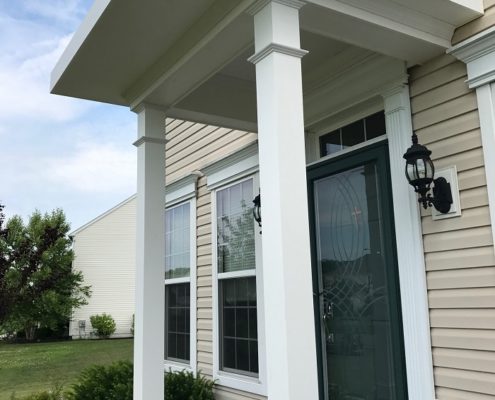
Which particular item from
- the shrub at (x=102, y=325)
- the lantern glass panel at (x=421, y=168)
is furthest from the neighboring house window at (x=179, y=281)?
the shrub at (x=102, y=325)

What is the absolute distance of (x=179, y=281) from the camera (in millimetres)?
6809

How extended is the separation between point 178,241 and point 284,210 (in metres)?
4.80

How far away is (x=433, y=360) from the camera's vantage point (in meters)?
3.07

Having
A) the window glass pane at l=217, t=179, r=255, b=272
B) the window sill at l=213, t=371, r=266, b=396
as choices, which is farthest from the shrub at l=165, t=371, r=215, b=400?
the window glass pane at l=217, t=179, r=255, b=272

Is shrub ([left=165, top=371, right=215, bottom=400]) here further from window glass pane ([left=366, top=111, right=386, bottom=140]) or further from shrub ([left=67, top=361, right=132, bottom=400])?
window glass pane ([left=366, top=111, right=386, bottom=140])

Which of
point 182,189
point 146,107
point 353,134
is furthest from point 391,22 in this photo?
point 182,189

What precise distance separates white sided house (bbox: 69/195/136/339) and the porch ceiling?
65.7ft

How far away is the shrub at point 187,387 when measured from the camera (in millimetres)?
5274

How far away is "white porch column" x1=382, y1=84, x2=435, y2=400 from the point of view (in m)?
3.10

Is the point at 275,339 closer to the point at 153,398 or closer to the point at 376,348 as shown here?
the point at 376,348

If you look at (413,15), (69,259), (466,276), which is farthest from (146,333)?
(69,259)

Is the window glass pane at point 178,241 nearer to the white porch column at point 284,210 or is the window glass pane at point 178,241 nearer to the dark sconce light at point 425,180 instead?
the dark sconce light at point 425,180

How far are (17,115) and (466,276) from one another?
18.8 meters

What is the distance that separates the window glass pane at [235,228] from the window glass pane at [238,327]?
0.20 metres
